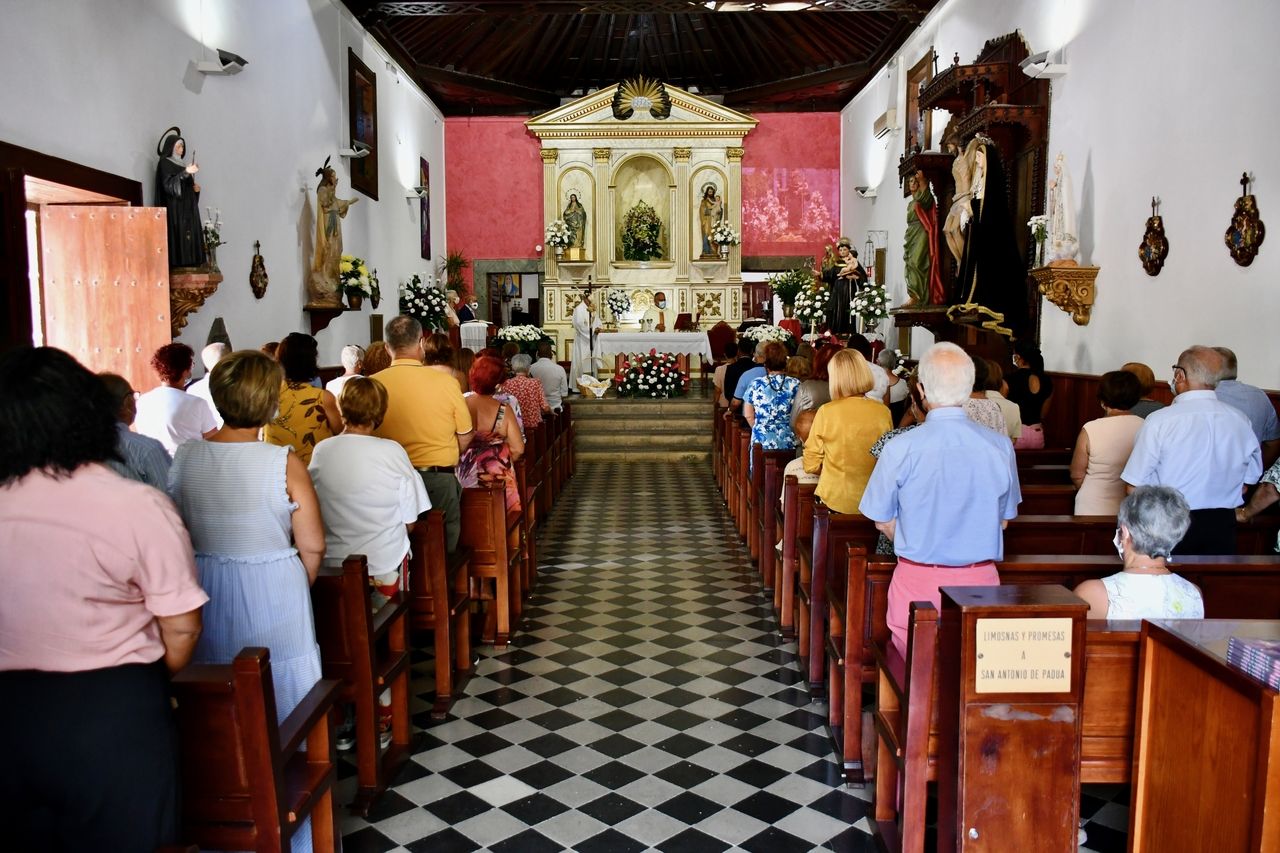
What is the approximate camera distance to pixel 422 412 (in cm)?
480

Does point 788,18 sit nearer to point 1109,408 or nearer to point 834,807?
point 1109,408

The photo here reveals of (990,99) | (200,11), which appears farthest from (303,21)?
(990,99)

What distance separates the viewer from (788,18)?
14.5 metres

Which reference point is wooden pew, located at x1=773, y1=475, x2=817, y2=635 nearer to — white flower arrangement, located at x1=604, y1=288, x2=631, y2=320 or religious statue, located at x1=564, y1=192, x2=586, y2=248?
white flower arrangement, located at x1=604, y1=288, x2=631, y2=320

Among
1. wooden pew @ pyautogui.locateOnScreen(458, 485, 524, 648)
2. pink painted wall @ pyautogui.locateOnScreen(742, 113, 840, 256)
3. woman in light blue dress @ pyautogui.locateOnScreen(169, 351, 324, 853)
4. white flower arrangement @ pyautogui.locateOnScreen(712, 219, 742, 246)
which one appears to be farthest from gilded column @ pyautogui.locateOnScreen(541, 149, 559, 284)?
woman in light blue dress @ pyautogui.locateOnScreen(169, 351, 324, 853)

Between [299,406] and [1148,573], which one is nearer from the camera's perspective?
[1148,573]

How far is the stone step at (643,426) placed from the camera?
12773 mm

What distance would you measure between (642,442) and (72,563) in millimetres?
10694

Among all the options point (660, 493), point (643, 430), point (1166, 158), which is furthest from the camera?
point (643, 430)

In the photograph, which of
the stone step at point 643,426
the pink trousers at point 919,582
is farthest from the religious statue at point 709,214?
the pink trousers at point 919,582

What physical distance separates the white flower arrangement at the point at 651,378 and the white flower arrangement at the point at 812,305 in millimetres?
1854

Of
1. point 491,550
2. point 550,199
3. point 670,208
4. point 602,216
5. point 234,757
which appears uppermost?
point 550,199

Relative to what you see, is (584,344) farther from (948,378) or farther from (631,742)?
(948,378)

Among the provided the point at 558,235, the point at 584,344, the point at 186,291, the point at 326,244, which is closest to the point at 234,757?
the point at 186,291
